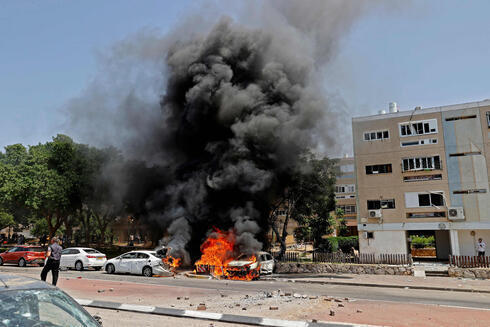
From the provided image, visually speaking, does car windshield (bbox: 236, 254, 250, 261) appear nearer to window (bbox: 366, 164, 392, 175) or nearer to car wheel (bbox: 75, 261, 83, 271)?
car wheel (bbox: 75, 261, 83, 271)

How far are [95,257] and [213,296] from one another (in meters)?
12.2

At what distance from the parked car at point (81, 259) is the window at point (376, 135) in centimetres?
2068

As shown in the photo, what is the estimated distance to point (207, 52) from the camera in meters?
27.8

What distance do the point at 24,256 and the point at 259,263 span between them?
1519 cm

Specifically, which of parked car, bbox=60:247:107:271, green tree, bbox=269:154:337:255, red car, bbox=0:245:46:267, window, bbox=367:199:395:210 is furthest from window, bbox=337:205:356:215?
red car, bbox=0:245:46:267

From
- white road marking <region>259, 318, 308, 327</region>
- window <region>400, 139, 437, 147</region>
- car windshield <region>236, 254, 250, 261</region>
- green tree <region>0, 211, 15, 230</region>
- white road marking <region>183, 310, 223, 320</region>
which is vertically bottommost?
white road marking <region>259, 318, 308, 327</region>

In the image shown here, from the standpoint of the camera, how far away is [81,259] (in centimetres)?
2044

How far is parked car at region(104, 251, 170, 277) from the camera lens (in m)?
17.8

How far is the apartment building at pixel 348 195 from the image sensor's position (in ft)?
180

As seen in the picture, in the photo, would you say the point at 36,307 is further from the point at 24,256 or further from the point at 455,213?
the point at 455,213

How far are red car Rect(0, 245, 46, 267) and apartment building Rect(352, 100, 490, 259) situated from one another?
22.2 metres

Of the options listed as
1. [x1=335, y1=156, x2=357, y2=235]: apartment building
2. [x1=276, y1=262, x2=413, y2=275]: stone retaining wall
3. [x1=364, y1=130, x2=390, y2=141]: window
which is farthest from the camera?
[x1=335, y1=156, x2=357, y2=235]: apartment building

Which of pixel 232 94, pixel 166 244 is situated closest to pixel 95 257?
pixel 166 244

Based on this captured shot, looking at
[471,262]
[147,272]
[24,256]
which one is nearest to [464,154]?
[471,262]
